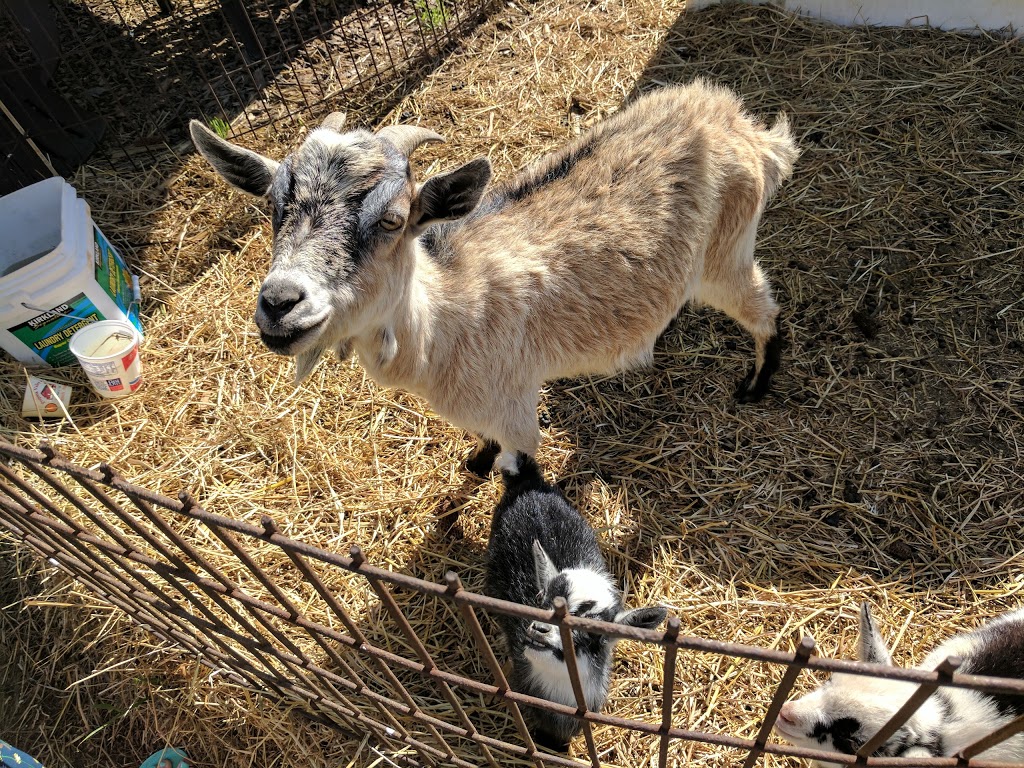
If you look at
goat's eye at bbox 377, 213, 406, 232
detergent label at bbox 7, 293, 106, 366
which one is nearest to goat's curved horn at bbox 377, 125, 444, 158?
goat's eye at bbox 377, 213, 406, 232

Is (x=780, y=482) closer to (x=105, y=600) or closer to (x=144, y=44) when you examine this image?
(x=105, y=600)

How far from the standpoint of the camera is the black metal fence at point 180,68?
4.61m

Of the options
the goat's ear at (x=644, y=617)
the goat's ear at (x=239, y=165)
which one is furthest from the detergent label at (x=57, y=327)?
the goat's ear at (x=644, y=617)

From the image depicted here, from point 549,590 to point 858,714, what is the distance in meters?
1.02

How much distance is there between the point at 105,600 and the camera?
279 centimetres

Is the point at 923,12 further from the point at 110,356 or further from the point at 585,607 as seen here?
the point at 110,356

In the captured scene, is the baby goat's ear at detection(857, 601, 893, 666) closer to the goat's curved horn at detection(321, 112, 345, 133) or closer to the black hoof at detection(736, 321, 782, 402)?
the black hoof at detection(736, 321, 782, 402)

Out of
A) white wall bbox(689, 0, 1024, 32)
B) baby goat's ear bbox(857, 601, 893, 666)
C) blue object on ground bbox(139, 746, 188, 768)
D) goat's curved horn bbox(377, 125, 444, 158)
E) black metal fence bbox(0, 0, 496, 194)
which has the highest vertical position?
goat's curved horn bbox(377, 125, 444, 158)

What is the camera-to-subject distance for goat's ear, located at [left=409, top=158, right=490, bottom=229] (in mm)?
2133

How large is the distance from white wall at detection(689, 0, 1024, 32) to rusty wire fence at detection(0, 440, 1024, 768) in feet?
15.6

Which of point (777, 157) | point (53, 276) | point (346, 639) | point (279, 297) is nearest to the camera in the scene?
point (346, 639)

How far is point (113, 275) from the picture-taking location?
3732mm

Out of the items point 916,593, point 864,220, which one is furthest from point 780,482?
point 864,220

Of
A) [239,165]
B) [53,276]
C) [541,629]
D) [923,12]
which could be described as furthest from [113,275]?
[923,12]
